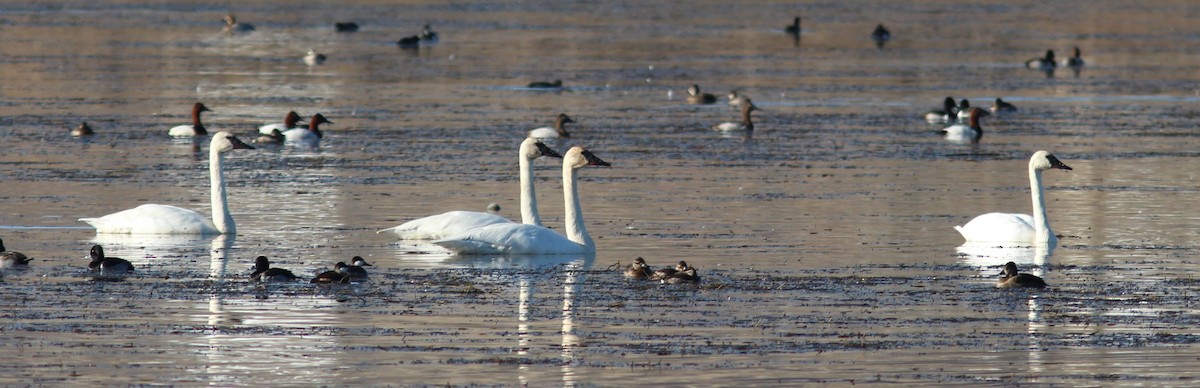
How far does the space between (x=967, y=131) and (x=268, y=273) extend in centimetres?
1640

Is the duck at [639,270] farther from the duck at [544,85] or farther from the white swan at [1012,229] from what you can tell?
the duck at [544,85]

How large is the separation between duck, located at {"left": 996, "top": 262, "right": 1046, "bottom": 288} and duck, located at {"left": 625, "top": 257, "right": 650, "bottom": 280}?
2255 mm

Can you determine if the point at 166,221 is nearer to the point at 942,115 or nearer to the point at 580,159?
the point at 580,159

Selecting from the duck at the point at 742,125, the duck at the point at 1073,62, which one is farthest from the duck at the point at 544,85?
the duck at the point at 1073,62

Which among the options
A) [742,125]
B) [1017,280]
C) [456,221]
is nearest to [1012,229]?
[1017,280]

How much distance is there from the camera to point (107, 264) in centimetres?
1297

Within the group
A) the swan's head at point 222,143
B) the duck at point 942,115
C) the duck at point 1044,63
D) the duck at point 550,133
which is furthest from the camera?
→ the duck at point 1044,63

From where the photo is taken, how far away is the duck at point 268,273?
1268cm

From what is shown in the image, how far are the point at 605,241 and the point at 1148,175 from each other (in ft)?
26.6

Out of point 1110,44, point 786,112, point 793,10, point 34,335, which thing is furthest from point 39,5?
point 34,335

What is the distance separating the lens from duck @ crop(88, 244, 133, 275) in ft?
42.6

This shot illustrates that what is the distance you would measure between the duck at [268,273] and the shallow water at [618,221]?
0.20 m

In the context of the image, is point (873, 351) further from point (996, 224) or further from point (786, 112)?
point (786, 112)

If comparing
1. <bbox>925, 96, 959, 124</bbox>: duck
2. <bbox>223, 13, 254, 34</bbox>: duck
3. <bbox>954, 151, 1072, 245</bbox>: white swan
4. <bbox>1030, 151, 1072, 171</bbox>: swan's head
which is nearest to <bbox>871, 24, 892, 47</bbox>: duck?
<bbox>223, 13, 254, 34</bbox>: duck
